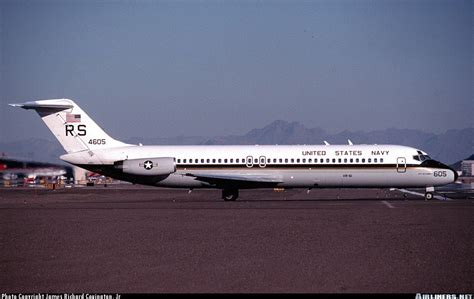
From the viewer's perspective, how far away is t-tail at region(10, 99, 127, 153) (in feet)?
138

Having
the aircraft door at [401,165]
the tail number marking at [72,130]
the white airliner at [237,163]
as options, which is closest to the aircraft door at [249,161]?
the white airliner at [237,163]

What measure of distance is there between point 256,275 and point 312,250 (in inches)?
149

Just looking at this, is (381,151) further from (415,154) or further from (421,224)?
(421,224)

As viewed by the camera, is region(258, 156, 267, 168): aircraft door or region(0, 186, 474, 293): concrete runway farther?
region(258, 156, 267, 168): aircraft door

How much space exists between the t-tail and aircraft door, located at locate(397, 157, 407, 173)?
55.6ft

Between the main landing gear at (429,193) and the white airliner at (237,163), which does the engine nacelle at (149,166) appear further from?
the main landing gear at (429,193)

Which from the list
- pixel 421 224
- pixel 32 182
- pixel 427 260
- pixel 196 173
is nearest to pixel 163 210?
pixel 196 173

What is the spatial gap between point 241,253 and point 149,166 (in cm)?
2587

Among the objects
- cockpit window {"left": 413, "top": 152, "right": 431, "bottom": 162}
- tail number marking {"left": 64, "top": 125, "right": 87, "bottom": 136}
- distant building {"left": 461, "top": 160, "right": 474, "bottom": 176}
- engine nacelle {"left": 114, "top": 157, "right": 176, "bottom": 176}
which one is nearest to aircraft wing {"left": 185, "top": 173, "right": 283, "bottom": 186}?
engine nacelle {"left": 114, "top": 157, "right": 176, "bottom": 176}

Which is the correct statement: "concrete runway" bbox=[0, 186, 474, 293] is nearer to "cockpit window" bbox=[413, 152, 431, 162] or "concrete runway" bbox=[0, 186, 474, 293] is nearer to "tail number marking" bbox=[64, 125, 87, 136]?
"cockpit window" bbox=[413, 152, 431, 162]

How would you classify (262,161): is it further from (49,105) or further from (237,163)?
(49,105)

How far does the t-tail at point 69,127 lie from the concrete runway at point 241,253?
50.5 feet

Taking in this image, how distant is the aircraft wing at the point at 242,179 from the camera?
40.1m

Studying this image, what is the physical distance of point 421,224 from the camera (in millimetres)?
22641
